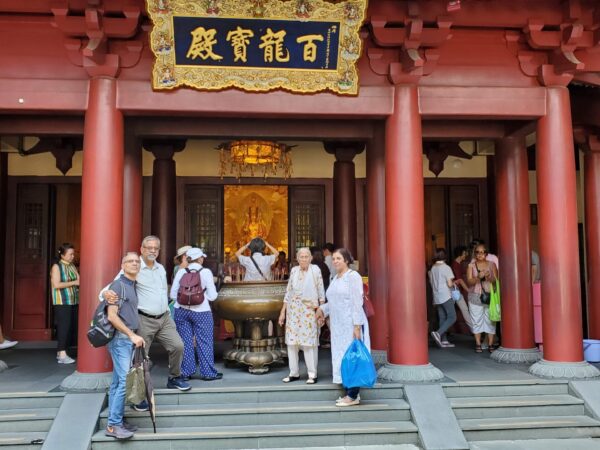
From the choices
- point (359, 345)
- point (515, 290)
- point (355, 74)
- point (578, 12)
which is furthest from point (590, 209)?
point (359, 345)

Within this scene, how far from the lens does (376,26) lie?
576 centimetres

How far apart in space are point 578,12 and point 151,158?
22.5 ft

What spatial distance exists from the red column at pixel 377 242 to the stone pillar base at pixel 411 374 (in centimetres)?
107

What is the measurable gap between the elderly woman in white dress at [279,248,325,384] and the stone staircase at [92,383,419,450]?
0.95ft

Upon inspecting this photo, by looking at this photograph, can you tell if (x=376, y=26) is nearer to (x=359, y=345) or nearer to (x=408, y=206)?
(x=408, y=206)

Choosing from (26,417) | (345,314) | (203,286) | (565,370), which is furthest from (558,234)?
(26,417)

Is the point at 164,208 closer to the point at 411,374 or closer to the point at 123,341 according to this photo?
the point at 123,341

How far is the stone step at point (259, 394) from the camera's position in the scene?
509cm

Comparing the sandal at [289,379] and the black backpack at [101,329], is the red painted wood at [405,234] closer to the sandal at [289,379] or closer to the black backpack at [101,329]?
the sandal at [289,379]

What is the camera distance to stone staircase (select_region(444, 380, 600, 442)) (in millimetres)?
4906

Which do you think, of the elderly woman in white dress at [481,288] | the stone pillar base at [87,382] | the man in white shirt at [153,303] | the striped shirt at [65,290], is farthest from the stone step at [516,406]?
the striped shirt at [65,290]

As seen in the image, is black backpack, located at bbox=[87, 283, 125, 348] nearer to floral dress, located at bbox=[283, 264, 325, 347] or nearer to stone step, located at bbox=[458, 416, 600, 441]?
floral dress, located at bbox=[283, 264, 325, 347]

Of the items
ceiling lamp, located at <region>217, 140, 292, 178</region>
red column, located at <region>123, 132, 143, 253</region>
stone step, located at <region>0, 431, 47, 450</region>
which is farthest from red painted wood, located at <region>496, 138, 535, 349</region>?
stone step, located at <region>0, 431, 47, 450</region>

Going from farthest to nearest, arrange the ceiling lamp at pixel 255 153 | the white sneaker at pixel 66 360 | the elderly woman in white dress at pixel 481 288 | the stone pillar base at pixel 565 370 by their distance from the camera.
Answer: the ceiling lamp at pixel 255 153
the elderly woman in white dress at pixel 481 288
the white sneaker at pixel 66 360
the stone pillar base at pixel 565 370
